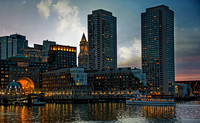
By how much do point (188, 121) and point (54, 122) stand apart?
4792 centimetres

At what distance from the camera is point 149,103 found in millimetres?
192875

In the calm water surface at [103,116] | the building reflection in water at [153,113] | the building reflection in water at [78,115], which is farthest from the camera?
the building reflection in water at [153,113]

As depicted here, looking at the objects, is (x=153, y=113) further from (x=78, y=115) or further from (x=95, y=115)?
(x=78, y=115)

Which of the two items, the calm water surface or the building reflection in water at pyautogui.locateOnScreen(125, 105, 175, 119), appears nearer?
the calm water surface

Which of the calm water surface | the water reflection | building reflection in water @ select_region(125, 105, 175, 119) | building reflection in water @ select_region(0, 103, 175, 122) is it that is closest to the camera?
the calm water surface

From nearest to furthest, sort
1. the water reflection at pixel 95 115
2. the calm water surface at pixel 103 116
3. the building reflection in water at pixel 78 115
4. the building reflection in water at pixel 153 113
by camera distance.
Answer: the calm water surface at pixel 103 116, the water reflection at pixel 95 115, the building reflection in water at pixel 78 115, the building reflection in water at pixel 153 113

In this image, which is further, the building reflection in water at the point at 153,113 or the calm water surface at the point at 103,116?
the building reflection in water at the point at 153,113

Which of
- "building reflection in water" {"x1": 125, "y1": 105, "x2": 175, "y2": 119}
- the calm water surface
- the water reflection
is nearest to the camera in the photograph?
the calm water surface

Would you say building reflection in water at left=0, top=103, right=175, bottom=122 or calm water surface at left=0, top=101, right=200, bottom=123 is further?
building reflection in water at left=0, top=103, right=175, bottom=122

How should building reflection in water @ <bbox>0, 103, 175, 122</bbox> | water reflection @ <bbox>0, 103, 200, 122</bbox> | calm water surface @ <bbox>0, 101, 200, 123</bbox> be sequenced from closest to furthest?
calm water surface @ <bbox>0, 101, 200, 123</bbox>, water reflection @ <bbox>0, 103, 200, 122</bbox>, building reflection in water @ <bbox>0, 103, 175, 122</bbox>

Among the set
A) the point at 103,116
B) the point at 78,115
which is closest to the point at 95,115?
A: the point at 103,116

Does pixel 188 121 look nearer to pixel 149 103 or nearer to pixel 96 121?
pixel 96 121

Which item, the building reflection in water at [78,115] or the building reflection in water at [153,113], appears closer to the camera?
the building reflection in water at [78,115]

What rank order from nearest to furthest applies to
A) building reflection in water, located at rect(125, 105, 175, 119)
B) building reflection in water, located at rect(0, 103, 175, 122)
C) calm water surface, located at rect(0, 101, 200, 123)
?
calm water surface, located at rect(0, 101, 200, 123) < building reflection in water, located at rect(0, 103, 175, 122) < building reflection in water, located at rect(125, 105, 175, 119)
